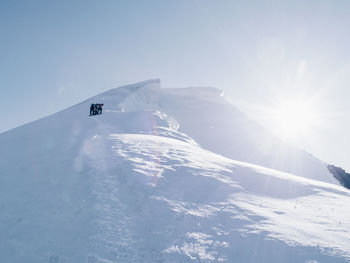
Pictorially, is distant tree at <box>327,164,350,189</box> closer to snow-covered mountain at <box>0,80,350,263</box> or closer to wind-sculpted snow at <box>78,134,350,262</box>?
wind-sculpted snow at <box>78,134,350,262</box>

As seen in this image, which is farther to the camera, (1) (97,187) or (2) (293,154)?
(2) (293,154)

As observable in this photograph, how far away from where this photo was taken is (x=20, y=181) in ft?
57.1

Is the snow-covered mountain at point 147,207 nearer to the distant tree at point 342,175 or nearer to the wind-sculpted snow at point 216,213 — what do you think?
the wind-sculpted snow at point 216,213

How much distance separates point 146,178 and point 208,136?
1451 inches

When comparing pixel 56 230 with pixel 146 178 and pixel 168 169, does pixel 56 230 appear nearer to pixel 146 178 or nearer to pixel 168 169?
pixel 146 178

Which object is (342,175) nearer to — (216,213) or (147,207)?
(216,213)

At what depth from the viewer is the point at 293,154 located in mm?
54656

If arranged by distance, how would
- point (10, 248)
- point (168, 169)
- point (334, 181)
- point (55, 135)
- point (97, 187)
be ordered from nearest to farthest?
point (10, 248) → point (97, 187) → point (168, 169) → point (55, 135) → point (334, 181)

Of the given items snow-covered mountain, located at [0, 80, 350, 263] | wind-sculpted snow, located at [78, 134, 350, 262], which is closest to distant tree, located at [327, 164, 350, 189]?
wind-sculpted snow, located at [78, 134, 350, 262]

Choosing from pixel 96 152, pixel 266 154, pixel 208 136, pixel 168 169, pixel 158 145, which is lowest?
pixel 168 169

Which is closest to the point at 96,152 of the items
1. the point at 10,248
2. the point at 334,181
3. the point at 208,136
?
the point at 10,248

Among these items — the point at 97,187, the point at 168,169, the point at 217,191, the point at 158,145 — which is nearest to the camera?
the point at 97,187

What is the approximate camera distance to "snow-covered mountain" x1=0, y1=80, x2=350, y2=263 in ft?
Answer: 36.6

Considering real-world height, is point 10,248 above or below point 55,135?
below
